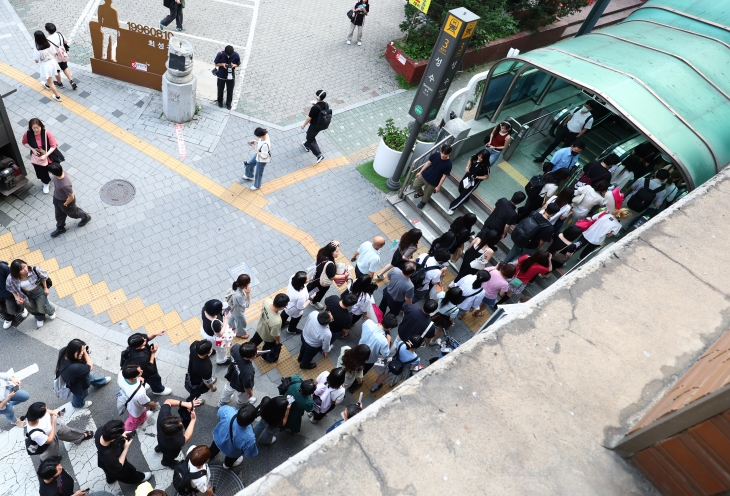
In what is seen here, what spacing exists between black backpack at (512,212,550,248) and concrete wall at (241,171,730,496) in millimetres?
3472

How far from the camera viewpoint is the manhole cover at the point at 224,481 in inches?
237

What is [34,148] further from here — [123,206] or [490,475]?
[490,475]

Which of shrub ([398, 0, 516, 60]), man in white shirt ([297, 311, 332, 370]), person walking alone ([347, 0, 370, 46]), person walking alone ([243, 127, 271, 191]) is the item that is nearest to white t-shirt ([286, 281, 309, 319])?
man in white shirt ([297, 311, 332, 370])

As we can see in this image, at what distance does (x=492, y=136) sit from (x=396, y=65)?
5001mm

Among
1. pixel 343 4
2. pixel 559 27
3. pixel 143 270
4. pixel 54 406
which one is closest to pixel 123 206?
pixel 143 270

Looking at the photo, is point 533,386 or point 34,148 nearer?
point 533,386

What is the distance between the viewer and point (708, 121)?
8508mm

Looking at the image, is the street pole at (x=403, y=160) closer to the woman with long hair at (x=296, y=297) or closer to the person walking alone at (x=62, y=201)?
the woman with long hair at (x=296, y=297)

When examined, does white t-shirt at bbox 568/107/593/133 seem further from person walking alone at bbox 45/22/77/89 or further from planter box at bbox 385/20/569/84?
person walking alone at bbox 45/22/77/89

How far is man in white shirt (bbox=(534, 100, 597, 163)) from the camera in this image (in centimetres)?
1004

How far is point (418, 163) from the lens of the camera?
10266 millimetres

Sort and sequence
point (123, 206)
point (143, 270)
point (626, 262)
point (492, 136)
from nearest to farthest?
point (626, 262) → point (143, 270) → point (123, 206) → point (492, 136)

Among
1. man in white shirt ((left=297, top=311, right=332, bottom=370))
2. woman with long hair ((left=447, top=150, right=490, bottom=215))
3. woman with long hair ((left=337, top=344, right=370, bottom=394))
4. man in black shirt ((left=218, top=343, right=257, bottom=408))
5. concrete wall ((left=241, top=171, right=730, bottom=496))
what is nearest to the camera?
concrete wall ((left=241, top=171, right=730, bottom=496))

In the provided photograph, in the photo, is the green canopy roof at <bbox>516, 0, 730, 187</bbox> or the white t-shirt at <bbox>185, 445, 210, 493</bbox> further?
the green canopy roof at <bbox>516, 0, 730, 187</bbox>
